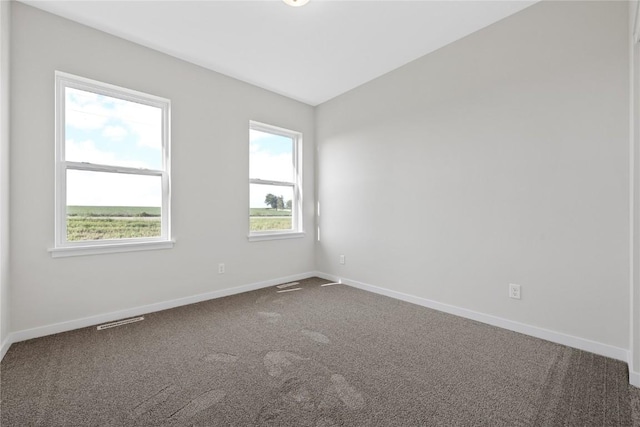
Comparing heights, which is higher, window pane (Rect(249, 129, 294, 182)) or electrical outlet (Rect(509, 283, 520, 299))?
window pane (Rect(249, 129, 294, 182))

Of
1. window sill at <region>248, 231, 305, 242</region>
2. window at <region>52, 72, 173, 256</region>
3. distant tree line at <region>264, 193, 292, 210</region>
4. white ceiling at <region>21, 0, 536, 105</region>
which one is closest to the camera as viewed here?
white ceiling at <region>21, 0, 536, 105</region>

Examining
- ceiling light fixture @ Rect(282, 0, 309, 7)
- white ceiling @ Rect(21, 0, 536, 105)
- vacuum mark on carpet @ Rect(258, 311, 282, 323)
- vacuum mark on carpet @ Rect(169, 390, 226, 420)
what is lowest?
vacuum mark on carpet @ Rect(169, 390, 226, 420)

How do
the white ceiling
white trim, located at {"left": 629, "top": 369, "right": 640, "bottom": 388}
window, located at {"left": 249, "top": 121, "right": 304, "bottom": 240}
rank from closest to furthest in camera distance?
white trim, located at {"left": 629, "top": 369, "right": 640, "bottom": 388}
the white ceiling
window, located at {"left": 249, "top": 121, "right": 304, "bottom": 240}

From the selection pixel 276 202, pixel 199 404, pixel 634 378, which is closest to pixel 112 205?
pixel 276 202

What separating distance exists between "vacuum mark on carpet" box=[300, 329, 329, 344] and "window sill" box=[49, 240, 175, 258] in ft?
5.69

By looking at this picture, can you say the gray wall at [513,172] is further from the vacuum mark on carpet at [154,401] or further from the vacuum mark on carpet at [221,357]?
the vacuum mark on carpet at [154,401]

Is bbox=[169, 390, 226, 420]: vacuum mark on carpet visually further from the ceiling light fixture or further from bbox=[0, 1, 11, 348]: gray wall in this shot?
the ceiling light fixture

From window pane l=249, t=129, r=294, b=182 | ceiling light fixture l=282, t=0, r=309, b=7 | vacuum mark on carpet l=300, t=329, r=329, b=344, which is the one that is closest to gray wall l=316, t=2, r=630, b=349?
window pane l=249, t=129, r=294, b=182

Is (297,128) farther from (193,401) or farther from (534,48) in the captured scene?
(193,401)

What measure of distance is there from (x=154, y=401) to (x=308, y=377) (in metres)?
0.86

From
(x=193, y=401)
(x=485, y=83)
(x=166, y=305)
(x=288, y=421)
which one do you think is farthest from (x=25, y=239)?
(x=485, y=83)

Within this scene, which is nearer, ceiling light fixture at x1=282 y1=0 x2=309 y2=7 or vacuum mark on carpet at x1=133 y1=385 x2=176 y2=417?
vacuum mark on carpet at x1=133 y1=385 x2=176 y2=417

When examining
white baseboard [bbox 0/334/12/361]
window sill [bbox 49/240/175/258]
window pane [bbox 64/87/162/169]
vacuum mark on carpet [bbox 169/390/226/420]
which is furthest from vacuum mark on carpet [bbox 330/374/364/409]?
window pane [bbox 64/87/162/169]

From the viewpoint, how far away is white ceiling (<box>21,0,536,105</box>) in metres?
2.31
